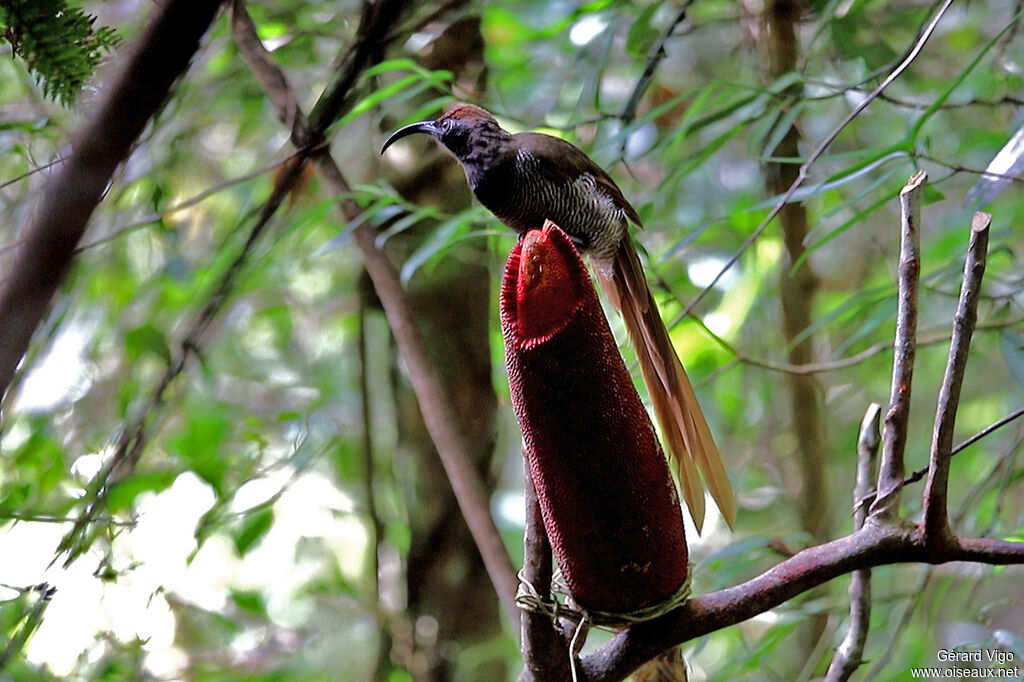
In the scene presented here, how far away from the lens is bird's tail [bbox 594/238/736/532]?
2.57ft

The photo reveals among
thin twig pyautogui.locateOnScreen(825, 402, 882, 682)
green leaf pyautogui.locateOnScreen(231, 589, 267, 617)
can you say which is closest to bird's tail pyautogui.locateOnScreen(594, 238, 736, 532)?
thin twig pyautogui.locateOnScreen(825, 402, 882, 682)

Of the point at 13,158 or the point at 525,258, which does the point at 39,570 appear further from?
the point at 525,258

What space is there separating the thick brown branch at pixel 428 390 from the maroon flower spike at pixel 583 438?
401 millimetres

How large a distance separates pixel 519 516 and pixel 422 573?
7.4 inches

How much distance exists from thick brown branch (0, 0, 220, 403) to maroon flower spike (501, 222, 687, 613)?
0.31 meters

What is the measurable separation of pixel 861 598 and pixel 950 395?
0.25 m

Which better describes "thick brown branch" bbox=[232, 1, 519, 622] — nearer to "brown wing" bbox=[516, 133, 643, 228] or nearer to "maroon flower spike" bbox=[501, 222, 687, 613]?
"brown wing" bbox=[516, 133, 643, 228]

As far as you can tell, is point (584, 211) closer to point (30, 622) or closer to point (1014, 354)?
point (1014, 354)

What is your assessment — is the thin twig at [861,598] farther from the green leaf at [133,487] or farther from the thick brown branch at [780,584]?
the green leaf at [133,487]

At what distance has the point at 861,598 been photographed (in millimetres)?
731

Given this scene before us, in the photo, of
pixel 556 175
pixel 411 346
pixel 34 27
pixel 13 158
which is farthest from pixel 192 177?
pixel 34 27

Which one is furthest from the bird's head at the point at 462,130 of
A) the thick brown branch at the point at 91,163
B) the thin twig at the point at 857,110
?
the thick brown branch at the point at 91,163

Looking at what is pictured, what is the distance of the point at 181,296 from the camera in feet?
5.17

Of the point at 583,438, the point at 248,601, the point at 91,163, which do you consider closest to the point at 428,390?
the point at 248,601
